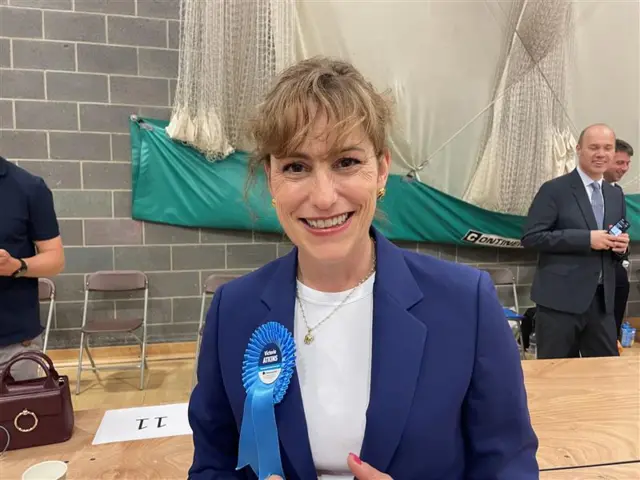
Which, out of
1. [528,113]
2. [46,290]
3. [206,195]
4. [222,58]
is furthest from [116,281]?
[528,113]

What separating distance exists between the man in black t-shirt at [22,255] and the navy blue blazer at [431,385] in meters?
1.27

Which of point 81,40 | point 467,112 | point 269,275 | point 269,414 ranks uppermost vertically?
point 81,40

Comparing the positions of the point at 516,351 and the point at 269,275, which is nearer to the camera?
the point at 516,351

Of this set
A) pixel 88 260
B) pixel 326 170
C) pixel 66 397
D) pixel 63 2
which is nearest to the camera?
pixel 326 170

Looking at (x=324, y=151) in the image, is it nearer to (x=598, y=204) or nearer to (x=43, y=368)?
(x=43, y=368)

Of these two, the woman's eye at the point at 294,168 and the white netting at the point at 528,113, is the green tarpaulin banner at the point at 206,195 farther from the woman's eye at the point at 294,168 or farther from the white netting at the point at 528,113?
the woman's eye at the point at 294,168

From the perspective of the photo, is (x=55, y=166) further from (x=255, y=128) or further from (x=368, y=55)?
(x=255, y=128)

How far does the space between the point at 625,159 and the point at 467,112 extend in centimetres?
135

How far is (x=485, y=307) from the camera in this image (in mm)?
921

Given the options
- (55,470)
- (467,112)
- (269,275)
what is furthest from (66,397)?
(467,112)

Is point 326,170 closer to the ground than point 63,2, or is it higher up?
closer to the ground

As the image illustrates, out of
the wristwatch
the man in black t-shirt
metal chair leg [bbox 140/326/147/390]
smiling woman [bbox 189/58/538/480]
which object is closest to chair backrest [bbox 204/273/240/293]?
metal chair leg [bbox 140/326/147/390]

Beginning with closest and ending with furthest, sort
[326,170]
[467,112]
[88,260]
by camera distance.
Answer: [326,170] → [88,260] → [467,112]

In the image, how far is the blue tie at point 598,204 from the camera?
2.92m
